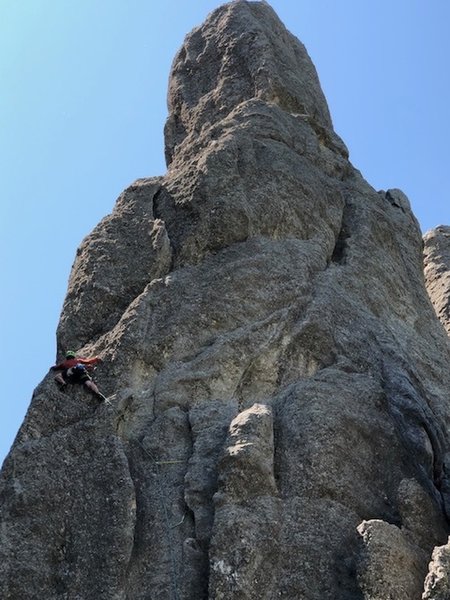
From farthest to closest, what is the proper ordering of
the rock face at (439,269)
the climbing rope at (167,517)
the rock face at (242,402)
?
the rock face at (439,269) → the rock face at (242,402) → the climbing rope at (167,517)

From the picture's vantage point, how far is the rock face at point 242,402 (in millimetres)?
13219

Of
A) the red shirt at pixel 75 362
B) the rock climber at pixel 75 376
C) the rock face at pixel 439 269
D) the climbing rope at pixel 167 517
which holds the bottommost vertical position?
the climbing rope at pixel 167 517

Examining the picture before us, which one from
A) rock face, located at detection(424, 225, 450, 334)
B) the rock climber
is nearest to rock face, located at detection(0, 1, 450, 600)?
the rock climber

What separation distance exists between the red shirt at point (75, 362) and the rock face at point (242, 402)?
199mm

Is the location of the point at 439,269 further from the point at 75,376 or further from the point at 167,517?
the point at 167,517

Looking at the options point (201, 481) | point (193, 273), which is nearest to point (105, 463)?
point (201, 481)

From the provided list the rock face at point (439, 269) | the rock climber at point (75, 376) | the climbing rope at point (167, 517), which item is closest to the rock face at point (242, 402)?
the climbing rope at point (167, 517)

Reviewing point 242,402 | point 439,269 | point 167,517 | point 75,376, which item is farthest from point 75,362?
point 439,269

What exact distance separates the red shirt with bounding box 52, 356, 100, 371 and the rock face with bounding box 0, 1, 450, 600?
0.20m

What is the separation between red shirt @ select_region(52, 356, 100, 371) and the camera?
16172 mm

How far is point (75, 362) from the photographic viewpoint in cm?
1628

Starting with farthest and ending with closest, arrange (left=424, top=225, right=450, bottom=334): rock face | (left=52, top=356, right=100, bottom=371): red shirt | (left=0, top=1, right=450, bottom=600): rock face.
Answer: (left=424, top=225, right=450, bottom=334): rock face → (left=52, top=356, right=100, bottom=371): red shirt → (left=0, top=1, right=450, bottom=600): rock face

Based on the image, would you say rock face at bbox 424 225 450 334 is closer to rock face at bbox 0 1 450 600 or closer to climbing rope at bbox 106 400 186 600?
rock face at bbox 0 1 450 600

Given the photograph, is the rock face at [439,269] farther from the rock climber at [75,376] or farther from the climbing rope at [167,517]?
→ the climbing rope at [167,517]
